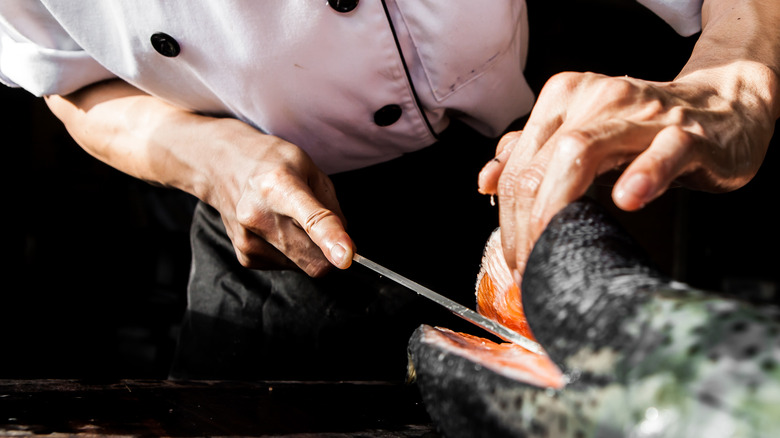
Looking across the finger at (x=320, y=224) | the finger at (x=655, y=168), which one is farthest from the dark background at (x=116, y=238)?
the finger at (x=655, y=168)

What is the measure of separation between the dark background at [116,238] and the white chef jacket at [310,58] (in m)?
2.63

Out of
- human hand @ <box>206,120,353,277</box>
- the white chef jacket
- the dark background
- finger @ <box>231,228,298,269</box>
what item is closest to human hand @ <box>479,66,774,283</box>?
human hand @ <box>206,120,353,277</box>

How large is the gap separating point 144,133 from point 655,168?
50.3 inches

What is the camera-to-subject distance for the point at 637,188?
0.82 meters

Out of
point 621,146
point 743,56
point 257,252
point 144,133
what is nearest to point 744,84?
point 743,56

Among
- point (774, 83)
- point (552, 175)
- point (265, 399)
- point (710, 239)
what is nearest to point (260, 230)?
point (265, 399)

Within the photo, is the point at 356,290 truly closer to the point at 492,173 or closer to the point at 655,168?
the point at 492,173

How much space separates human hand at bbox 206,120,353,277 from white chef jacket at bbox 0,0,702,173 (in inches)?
5.2

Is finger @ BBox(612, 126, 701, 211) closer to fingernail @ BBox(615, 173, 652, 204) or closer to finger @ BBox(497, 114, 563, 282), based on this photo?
fingernail @ BBox(615, 173, 652, 204)

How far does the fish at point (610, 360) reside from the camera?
61 cm

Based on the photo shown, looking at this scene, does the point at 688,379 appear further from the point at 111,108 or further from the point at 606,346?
the point at 111,108

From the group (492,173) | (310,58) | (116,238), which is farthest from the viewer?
(116,238)

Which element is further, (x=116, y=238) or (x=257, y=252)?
(x=116, y=238)

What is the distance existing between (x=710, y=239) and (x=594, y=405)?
479 cm
